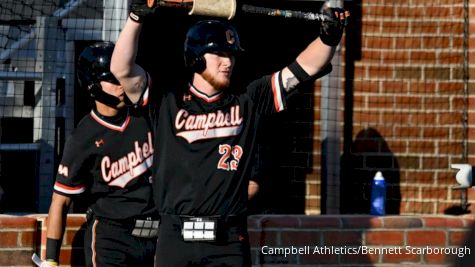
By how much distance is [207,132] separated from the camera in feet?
16.6

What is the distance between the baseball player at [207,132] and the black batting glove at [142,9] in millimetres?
17

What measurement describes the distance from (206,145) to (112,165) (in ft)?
3.11

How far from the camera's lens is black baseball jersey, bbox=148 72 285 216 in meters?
5.00

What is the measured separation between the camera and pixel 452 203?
26.7 feet

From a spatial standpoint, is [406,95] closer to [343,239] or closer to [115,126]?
[343,239]

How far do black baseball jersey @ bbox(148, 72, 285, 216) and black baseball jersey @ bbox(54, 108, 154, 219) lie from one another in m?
0.64

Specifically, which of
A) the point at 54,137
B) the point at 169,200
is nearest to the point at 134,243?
the point at 169,200

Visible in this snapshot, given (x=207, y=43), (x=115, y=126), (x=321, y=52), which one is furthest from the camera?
(x=115, y=126)

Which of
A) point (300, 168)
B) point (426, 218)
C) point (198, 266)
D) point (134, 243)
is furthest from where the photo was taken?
point (300, 168)

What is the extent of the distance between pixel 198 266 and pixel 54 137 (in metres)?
3.10

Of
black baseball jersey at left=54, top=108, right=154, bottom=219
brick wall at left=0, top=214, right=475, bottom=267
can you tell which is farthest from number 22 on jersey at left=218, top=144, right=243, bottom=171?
brick wall at left=0, top=214, right=475, bottom=267

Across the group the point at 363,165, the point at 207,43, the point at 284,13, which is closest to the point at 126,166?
the point at 207,43

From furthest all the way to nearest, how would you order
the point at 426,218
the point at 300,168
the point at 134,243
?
the point at 300,168 → the point at 426,218 → the point at 134,243

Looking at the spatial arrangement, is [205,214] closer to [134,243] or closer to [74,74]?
[134,243]
